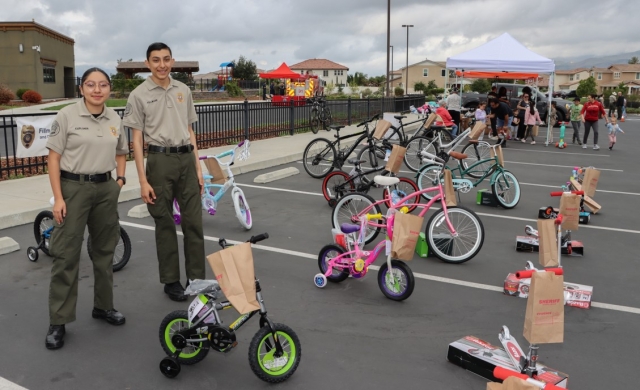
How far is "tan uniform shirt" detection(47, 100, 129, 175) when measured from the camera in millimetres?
4012

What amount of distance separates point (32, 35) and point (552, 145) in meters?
33.8

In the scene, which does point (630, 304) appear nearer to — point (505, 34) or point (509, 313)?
point (509, 313)

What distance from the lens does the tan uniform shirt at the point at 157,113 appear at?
4684 millimetres

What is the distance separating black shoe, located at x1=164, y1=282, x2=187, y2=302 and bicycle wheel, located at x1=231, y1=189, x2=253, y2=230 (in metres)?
2.27

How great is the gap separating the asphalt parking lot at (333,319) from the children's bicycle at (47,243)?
112 mm

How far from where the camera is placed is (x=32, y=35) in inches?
1463

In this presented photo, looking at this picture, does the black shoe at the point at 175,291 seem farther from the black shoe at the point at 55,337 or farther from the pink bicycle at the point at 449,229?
the pink bicycle at the point at 449,229

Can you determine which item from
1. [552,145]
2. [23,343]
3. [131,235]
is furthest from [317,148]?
[552,145]

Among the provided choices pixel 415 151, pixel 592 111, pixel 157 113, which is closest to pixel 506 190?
pixel 415 151

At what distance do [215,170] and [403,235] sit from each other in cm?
333

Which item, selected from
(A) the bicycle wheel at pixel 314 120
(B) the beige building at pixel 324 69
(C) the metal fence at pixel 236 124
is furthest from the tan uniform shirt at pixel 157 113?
(B) the beige building at pixel 324 69

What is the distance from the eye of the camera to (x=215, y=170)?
741 cm

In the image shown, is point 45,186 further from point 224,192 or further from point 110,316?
point 110,316

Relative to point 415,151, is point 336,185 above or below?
below
